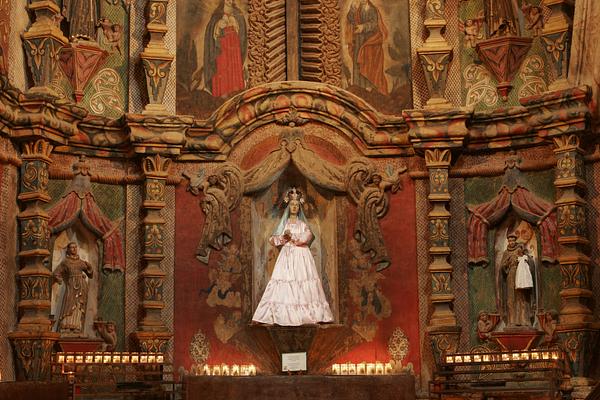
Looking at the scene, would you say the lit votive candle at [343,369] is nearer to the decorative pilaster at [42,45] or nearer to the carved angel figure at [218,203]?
the carved angel figure at [218,203]

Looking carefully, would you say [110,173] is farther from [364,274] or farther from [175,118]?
[364,274]

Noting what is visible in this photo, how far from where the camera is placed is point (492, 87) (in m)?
15.9

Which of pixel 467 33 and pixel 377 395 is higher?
pixel 467 33

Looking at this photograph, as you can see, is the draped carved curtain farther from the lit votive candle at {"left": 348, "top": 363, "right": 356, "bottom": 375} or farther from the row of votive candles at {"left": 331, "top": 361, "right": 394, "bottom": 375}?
the lit votive candle at {"left": 348, "top": 363, "right": 356, "bottom": 375}

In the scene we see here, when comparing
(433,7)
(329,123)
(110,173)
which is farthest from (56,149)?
(433,7)

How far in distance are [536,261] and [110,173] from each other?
658cm

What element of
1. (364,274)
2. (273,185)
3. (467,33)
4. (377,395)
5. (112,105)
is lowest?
(377,395)

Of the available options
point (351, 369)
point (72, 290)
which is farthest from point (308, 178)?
point (72, 290)

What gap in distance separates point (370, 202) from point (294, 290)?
72.4 inches

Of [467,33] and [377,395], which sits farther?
[467,33]

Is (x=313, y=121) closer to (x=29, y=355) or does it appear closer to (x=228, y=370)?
(x=228, y=370)

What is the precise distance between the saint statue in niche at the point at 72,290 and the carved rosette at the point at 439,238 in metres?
5.15

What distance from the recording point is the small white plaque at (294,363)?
1510 centimetres

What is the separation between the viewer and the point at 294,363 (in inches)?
595
